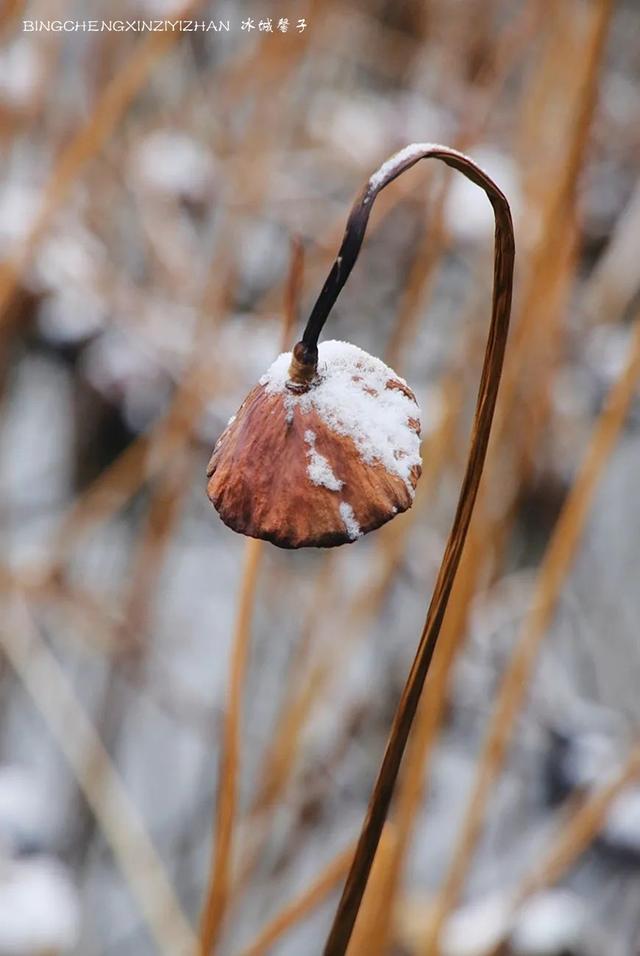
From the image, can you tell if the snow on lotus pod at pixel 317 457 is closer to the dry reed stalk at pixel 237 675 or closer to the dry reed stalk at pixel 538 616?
the dry reed stalk at pixel 237 675

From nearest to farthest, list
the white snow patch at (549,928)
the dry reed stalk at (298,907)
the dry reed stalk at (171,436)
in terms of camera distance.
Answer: the dry reed stalk at (298,907) < the dry reed stalk at (171,436) < the white snow patch at (549,928)

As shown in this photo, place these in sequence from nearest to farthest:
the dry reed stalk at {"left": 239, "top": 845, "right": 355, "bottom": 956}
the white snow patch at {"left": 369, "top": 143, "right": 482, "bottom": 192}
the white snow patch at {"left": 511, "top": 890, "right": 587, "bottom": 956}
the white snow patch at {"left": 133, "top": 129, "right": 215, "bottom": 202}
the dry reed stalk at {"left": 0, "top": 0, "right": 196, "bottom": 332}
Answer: the white snow patch at {"left": 369, "top": 143, "right": 482, "bottom": 192} → the dry reed stalk at {"left": 239, "top": 845, "right": 355, "bottom": 956} → the dry reed stalk at {"left": 0, "top": 0, "right": 196, "bottom": 332} → the white snow patch at {"left": 511, "top": 890, "right": 587, "bottom": 956} → the white snow patch at {"left": 133, "top": 129, "right": 215, "bottom": 202}

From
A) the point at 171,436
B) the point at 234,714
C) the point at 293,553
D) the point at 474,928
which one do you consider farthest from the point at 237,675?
the point at 293,553

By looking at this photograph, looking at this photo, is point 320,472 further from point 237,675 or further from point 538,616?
point 538,616

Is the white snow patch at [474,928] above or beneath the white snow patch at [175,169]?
beneath

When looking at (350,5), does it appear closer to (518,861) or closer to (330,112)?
(330,112)

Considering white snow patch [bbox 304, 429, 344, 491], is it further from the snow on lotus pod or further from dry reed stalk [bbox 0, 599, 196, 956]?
dry reed stalk [bbox 0, 599, 196, 956]

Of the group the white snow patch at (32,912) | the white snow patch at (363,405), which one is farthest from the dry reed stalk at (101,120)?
the white snow patch at (32,912)

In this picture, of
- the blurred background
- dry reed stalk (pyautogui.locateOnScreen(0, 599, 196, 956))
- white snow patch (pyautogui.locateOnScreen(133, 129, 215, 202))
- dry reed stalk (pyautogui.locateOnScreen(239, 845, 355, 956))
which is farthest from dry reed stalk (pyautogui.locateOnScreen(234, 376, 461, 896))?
white snow patch (pyautogui.locateOnScreen(133, 129, 215, 202))
